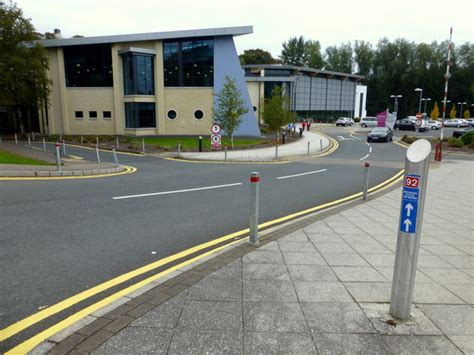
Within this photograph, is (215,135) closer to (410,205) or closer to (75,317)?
(75,317)

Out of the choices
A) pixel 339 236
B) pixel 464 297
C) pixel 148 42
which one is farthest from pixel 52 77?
pixel 464 297

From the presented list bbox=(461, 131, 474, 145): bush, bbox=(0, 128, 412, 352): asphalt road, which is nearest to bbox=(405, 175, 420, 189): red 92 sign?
bbox=(0, 128, 412, 352): asphalt road

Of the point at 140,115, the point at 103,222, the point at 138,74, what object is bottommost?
the point at 103,222

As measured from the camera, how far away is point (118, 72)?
123ft

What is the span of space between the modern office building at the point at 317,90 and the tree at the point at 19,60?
113ft

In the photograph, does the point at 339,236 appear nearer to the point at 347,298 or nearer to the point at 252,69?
the point at 347,298

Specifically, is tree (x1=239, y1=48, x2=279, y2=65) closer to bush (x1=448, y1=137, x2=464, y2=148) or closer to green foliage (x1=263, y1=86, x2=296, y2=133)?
green foliage (x1=263, y1=86, x2=296, y2=133)

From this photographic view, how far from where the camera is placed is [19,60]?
102 feet

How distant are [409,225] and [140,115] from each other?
36152 millimetres

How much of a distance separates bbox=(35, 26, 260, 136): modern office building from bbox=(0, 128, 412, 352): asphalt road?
25.7m

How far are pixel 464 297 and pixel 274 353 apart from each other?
102 inches

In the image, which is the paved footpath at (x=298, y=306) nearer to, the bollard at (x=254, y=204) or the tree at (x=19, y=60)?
the bollard at (x=254, y=204)

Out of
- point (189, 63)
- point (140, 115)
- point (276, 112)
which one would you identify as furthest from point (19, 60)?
point (276, 112)

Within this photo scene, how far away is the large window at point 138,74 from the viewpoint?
36062 millimetres
